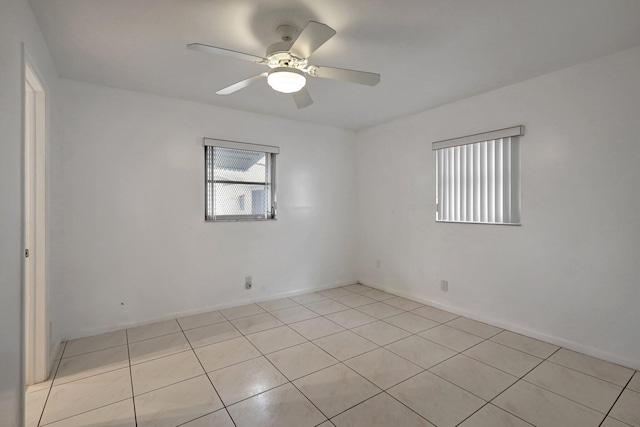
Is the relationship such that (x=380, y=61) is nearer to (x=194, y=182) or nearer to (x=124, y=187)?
(x=194, y=182)

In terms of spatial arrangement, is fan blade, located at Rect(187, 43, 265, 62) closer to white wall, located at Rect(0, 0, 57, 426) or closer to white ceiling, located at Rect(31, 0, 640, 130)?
white ceiling, located at Rect(31, 0, 640, 130)

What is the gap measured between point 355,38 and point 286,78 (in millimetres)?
617

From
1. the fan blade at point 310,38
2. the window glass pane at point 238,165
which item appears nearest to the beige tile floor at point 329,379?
the window glass pane at point 238,165

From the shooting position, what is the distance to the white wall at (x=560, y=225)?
233 cm

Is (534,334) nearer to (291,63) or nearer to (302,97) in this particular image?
(302,97)

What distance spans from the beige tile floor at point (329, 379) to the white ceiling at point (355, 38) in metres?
2.45

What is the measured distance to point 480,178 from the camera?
3232mm

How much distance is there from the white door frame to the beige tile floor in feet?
0.70

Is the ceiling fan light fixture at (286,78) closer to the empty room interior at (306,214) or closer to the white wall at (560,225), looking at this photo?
the empty room interior at (306,214)

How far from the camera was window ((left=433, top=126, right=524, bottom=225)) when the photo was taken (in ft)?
9.72

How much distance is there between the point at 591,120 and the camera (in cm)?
247

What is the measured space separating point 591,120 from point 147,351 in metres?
4.25

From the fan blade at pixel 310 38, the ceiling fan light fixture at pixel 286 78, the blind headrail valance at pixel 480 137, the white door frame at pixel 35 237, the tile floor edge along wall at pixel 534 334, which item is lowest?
the tile floor edge along wall at pixel 534 334

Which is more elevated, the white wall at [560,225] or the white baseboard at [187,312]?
the white wall at [560,225]
